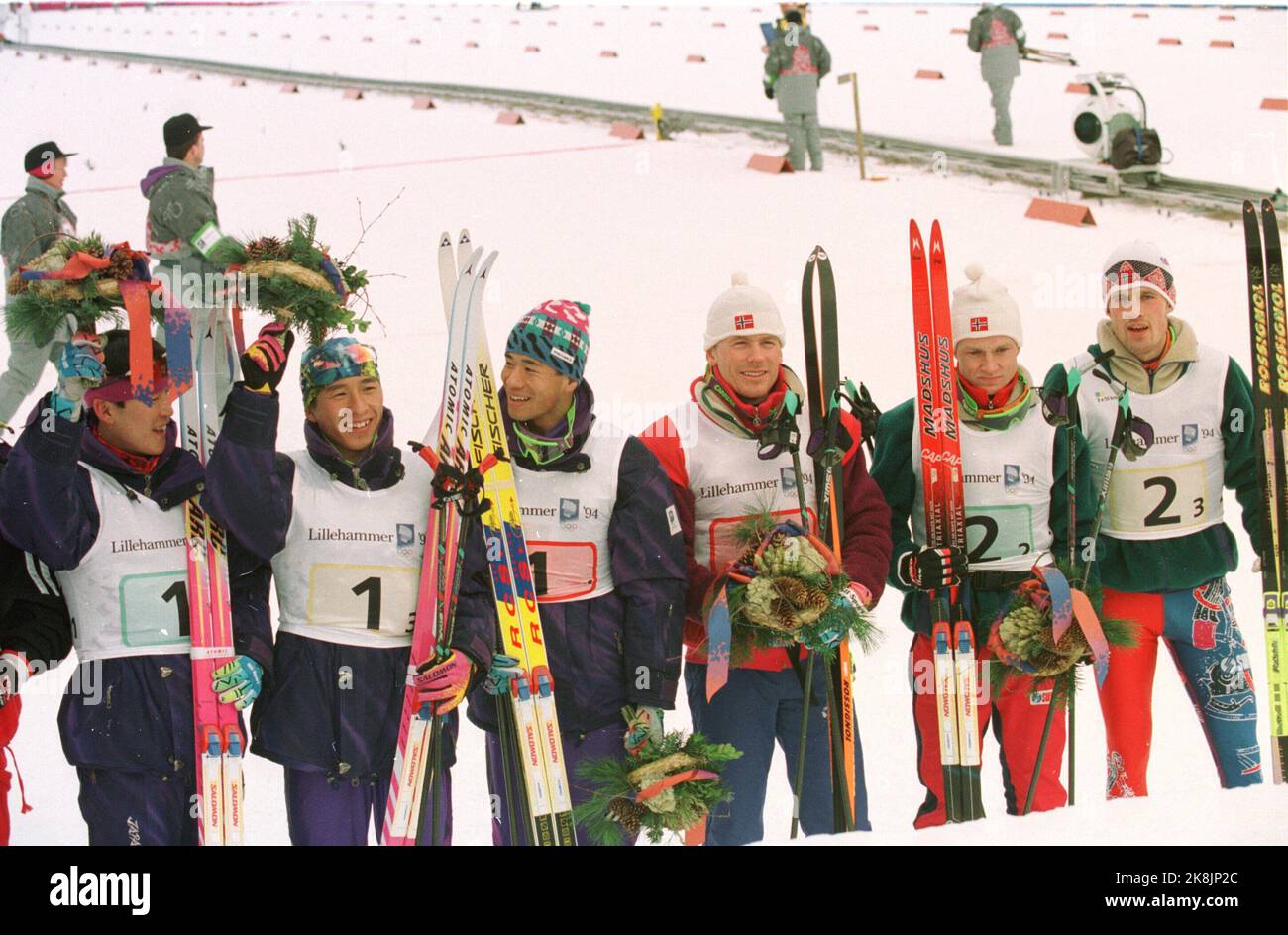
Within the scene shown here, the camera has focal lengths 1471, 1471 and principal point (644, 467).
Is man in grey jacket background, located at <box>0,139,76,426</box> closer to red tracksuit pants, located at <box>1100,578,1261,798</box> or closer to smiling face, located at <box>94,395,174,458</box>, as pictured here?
smiling face, located at <box>94,395,174,458</box>

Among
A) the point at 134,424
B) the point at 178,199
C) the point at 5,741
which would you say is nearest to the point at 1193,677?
the point at 134,424

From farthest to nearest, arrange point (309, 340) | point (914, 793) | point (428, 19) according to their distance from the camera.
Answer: point (428, 19) → point (914, 793) → point (309, 340)

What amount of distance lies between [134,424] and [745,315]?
1.63 metres

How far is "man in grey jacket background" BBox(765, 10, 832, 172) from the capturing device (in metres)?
11.1

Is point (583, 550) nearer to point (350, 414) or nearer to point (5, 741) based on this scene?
point (350, 414)

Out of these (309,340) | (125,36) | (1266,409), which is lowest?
(1266,409)

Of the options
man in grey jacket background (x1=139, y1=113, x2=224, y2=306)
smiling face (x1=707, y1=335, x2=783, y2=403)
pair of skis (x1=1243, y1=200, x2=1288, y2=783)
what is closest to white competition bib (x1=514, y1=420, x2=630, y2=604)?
smiling face (x1=707, y1=335, x2=783, y2=403)

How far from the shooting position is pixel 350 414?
3729mm

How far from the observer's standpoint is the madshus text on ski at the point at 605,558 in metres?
3.65

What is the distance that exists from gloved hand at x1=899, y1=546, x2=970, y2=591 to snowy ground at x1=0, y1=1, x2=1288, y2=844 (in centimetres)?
68

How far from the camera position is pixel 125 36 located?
21.9 m

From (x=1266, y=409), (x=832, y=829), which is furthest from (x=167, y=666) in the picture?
(x=1266, y=409)

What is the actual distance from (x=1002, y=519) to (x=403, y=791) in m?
1.84

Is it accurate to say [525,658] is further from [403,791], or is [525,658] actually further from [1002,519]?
[1002,519]
